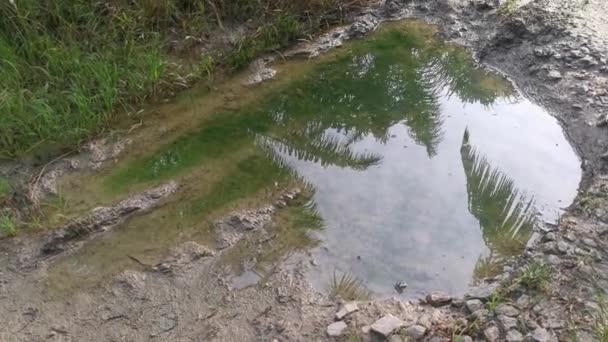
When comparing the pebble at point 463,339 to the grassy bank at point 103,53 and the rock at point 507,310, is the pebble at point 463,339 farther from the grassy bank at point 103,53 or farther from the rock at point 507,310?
the grassy bank at point 103,53

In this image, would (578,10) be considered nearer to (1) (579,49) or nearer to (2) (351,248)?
(1) (579,49)

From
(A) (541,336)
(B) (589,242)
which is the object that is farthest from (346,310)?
(B) (589,242)

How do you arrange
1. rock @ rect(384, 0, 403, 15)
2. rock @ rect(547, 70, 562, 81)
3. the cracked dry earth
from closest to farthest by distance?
the cracked dry earth
rock @ rect(547, 70, 562, 81)
rock @ rect(384, 0, 403, 15)

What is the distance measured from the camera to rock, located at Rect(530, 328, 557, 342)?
262 centimetres

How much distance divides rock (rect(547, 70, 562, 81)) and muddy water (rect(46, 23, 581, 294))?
1.00ft

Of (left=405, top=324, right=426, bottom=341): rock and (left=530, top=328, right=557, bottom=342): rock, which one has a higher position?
(left=530, top=328, right=557, bottom=342): rock

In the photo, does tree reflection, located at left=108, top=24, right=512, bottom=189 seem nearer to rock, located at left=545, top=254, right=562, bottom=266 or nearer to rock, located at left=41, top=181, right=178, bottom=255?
rock, located at left=41, top=181, right=178, bottom=255

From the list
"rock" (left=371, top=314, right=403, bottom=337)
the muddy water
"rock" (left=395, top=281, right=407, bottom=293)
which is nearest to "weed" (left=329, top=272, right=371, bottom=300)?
the muddy water

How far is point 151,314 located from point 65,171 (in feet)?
4.64

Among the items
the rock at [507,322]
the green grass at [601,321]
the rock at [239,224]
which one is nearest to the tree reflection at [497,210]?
the rock at [507,322]

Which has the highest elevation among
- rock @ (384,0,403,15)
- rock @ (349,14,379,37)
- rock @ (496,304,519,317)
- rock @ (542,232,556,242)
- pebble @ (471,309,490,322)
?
rock @ (384,0,403,15)

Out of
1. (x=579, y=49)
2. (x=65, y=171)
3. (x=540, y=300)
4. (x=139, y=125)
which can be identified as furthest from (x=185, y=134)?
(x=579, y=49)

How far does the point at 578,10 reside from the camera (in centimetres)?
509

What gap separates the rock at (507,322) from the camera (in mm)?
2687
